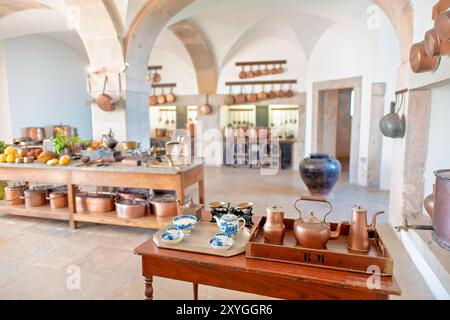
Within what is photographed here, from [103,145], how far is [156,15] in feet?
7.39

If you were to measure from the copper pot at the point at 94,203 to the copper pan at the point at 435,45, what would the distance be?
3.72 m

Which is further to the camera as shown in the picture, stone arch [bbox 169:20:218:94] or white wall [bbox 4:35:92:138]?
white wall [bbox 4:35:92:138]

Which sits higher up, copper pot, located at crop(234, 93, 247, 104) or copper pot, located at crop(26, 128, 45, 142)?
copper pot, located at crop(234, 93, 247, 104)

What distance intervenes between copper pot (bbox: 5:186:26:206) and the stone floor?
234 millimetres

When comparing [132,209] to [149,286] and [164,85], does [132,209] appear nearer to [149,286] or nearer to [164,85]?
[149,286]

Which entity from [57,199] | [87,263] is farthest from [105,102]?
[87,263]

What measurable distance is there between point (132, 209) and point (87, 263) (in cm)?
79

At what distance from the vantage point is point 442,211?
90.2 inches

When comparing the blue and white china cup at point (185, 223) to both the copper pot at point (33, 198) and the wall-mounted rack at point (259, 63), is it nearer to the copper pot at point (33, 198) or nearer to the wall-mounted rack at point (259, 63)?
the copper pot at point (33, 198)

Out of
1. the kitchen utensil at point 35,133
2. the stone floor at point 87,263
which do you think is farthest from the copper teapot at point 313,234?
the kitchen utensil at point 35,133

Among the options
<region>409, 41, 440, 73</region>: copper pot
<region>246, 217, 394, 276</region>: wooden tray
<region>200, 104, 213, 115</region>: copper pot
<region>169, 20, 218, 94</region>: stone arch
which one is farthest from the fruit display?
<region>200, 104, 213, 115</region>: copper pot

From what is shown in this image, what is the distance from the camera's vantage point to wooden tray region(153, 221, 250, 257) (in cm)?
170

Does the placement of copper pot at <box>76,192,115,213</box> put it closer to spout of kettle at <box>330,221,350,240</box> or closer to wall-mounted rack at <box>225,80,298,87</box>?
spout of kettle at <box>330,221,350,240</box>
